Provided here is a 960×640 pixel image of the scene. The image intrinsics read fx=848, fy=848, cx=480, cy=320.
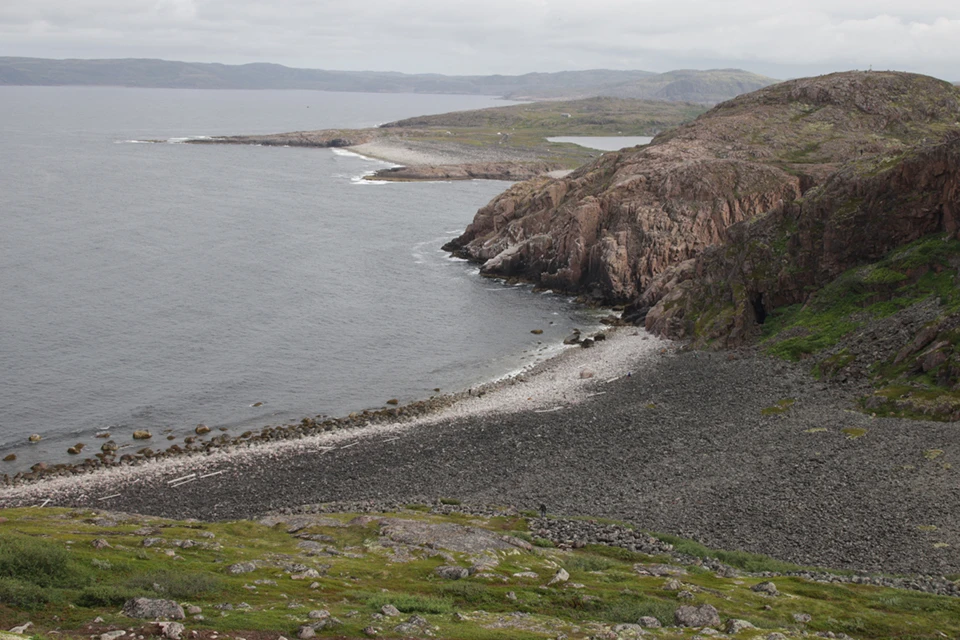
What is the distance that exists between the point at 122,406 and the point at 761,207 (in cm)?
8502

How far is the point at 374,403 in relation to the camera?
79750 mm

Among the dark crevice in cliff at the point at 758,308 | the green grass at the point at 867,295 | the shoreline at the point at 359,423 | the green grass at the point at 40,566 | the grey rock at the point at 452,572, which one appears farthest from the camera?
the dark crevice in cliff at the point at 758,308

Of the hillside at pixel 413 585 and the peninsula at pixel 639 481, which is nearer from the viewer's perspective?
the hillside at pixel 413 585

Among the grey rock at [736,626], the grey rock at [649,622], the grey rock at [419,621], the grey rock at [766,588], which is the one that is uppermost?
the grey rock at [419,621]

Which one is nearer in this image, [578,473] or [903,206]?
[578,473]

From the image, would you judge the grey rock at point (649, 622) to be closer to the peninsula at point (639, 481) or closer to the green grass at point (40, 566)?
the peninsula at point (639, 481)

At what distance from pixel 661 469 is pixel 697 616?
25.1 metres

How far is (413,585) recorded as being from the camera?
3619cm

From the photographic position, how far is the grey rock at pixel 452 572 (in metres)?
37.2

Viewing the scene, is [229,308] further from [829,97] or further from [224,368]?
[829,97]

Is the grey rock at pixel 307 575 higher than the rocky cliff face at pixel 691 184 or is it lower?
lower

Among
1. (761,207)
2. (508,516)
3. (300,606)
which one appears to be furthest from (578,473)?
(761,207)

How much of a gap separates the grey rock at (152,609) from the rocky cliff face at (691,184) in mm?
80929

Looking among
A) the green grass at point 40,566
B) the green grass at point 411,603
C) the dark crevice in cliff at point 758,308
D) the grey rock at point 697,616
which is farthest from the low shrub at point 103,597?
the dark crevice in cliff at point 758,308
